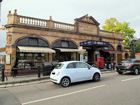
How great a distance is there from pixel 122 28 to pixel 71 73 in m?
32.8

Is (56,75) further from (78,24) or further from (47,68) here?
(78,24)

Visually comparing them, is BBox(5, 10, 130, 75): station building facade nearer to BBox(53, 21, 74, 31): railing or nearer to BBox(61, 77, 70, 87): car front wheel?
BBox(53, 21, 74, 31): railing

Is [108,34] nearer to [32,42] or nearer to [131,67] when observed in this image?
[131,67]

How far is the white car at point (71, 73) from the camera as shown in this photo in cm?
733

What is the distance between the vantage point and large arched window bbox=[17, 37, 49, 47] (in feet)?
43.9

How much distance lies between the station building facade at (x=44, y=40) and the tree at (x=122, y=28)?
17212mm

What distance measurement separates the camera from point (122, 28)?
3469 cm

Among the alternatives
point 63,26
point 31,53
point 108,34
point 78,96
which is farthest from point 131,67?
point 108,34

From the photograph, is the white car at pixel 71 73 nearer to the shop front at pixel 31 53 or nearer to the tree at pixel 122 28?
the shop front at pixel 31 53

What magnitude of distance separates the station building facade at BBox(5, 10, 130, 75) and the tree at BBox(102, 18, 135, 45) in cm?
1721

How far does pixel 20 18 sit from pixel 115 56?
1892 cm

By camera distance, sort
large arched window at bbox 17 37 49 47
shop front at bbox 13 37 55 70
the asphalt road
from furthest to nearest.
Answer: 1. large arched window at bbox 17 37 49 47
2. shop front at bbox 13 37 55 70
3. the asphalt road

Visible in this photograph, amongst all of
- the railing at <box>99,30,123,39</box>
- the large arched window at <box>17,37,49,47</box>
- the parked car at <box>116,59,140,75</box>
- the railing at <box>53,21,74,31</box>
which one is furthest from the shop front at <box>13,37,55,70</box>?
the railing at <box>99,30,123,39</box>

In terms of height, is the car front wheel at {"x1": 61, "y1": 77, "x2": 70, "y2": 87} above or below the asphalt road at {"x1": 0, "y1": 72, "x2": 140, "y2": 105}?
above
